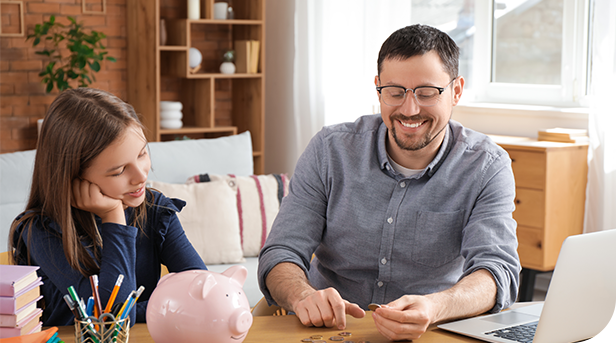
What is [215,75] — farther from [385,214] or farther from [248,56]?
[385,214]

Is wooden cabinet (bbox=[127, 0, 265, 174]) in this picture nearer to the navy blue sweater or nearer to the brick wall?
the brick wall

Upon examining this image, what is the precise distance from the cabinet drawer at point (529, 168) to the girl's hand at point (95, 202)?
2.09m

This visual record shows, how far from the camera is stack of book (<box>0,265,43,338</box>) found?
953mm

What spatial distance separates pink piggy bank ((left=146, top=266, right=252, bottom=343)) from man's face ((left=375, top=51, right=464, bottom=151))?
76 cm

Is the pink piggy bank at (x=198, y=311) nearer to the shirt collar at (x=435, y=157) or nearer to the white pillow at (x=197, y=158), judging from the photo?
the shirt collar at (x=435, y=157)

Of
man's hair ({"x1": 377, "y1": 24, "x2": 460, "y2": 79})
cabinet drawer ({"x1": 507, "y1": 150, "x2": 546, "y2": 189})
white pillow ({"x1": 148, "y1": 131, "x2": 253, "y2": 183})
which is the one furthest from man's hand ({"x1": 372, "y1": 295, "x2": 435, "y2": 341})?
cabinet drawer ({"x1": 507, "y1": 150, "x2": 546, "y2": 189})

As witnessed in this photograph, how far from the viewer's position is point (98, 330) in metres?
0.91

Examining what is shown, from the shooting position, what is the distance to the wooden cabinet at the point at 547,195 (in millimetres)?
2820

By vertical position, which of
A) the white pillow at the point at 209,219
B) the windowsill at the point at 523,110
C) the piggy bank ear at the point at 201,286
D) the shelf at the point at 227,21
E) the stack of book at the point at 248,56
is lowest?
the white pillow at the point at 209,219

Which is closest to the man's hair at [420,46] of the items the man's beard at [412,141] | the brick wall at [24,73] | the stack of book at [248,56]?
the man's beard at [412,141]

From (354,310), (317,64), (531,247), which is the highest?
(317,64)

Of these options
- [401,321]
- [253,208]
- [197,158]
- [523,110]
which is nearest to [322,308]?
[401,321]

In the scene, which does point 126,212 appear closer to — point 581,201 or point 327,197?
point 327,197

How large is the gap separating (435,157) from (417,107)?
0.51 feet
